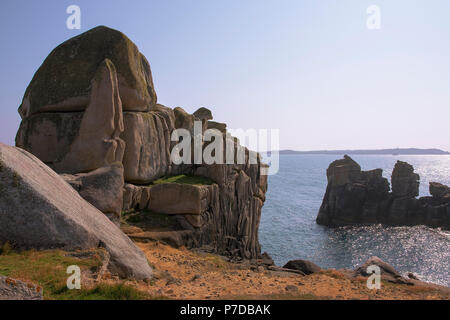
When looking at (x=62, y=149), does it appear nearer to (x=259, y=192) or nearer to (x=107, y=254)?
(x=107, y=254)

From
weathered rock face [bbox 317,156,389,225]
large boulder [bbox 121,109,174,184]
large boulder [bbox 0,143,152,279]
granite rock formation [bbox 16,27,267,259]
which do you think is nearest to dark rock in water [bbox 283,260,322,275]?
granite rock formation [bbox 16,27,267,259]

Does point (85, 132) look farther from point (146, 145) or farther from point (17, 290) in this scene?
point (17, 290)

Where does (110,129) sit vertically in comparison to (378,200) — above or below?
above

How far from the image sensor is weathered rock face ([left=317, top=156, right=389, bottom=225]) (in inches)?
2805

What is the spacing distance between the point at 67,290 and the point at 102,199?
6.53m

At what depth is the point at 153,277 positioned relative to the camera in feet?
33.6

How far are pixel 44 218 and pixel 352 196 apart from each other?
73.0m

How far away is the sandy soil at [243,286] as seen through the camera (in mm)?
9188

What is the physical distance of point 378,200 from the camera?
2849 inches

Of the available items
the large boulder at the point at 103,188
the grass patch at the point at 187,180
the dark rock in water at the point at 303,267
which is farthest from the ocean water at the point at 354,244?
the large boulder at the point at 103,188

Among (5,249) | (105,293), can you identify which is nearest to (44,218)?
(5,249)

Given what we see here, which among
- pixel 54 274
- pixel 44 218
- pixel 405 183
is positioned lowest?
pixel 405 183

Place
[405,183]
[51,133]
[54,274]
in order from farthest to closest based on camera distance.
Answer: [405,183], [51,133], [54,274]
